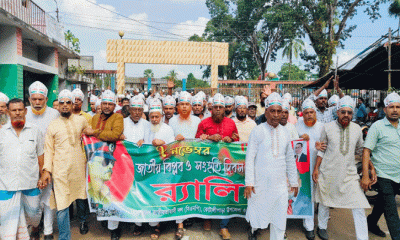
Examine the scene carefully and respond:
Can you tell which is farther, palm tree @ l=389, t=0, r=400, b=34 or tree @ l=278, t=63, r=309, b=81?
tree @ l=278, t=63, r=309, b=81

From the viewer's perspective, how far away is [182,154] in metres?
4.16

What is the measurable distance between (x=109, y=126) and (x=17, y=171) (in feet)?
3.95

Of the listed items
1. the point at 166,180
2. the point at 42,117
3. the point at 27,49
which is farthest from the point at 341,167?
the point at 27,49

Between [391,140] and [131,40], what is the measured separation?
20.5m

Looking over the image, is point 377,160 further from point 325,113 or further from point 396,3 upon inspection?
point 396,3

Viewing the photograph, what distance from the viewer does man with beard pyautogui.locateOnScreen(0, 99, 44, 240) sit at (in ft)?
10.9

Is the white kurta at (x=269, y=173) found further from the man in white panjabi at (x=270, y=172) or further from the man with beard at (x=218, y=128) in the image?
the man with beard at (x=218, y=128)

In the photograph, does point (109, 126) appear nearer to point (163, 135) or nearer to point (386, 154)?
point (163, 135)

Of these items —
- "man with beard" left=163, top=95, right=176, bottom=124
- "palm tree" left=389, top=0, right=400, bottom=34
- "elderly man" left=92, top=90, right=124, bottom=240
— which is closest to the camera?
"elderly man" left=92, top=90, right=124, bottom=240

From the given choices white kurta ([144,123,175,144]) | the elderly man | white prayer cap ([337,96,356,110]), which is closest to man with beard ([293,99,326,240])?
white prayer cap ([337,96,356,110])

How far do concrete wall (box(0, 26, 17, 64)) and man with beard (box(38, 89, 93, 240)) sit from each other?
8635mm

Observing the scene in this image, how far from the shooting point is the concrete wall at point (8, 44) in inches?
412

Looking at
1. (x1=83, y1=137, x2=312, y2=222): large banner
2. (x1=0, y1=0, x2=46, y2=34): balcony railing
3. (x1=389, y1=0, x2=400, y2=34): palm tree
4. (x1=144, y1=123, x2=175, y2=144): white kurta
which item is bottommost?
(x1=83, y1=137, x2=312, y2=222): large banner

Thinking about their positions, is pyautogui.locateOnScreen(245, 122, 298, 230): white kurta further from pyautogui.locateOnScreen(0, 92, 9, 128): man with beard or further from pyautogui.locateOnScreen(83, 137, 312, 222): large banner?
pyautogui.locateOnScreen(0, 92, 9, 128): man with beard
